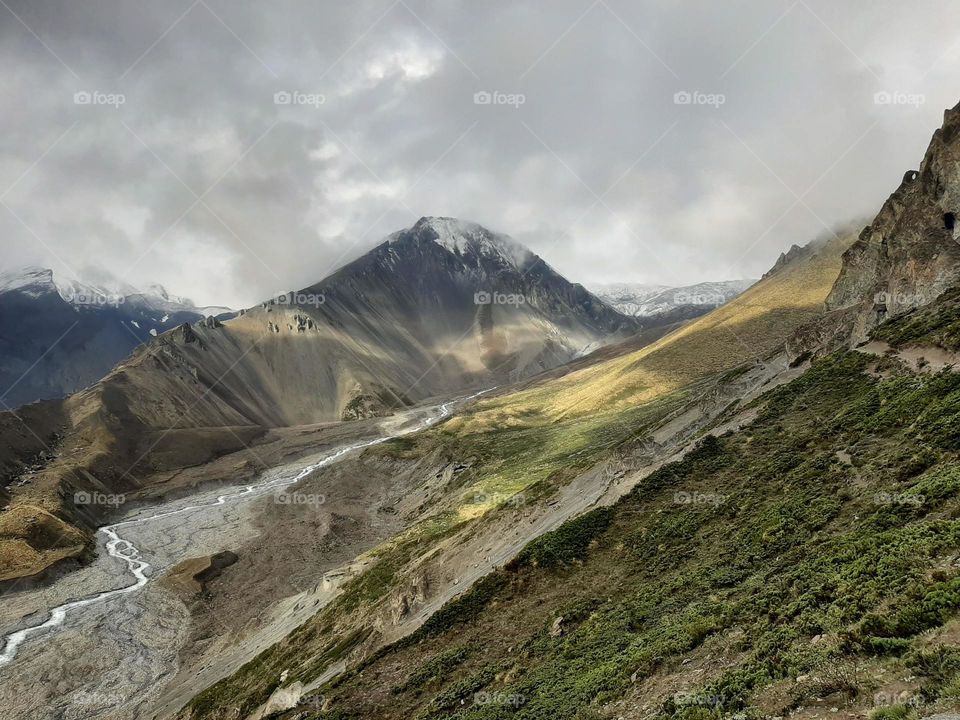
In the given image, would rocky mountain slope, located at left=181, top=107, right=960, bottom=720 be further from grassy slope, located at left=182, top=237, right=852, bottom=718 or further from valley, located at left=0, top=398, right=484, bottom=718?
valley, located at left=0, top=398, right=484, bottom=718

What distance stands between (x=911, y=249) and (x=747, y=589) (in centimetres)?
3492

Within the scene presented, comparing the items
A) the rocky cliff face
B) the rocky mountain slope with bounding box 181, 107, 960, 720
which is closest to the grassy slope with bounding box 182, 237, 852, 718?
the rocky mountain slope with bounding box 181, 107, 960, 720

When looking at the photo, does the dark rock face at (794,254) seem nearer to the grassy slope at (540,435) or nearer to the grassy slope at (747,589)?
the grassy slope at (540,435)

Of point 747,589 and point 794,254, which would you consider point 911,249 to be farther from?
point 794,254

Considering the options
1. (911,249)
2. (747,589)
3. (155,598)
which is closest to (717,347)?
(911,249)

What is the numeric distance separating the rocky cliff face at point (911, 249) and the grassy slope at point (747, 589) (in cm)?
704

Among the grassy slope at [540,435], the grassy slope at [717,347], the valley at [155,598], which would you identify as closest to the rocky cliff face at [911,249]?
the grassy slope at [540,435]

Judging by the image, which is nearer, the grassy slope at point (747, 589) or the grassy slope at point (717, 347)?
the grassy slope at point (747, 589)

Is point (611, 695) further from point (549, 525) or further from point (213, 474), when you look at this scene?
point (213, 474)

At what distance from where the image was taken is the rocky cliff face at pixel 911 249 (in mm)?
37844

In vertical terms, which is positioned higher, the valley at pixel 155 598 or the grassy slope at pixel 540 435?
the valley at pixel 155 598

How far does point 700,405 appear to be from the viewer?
4453 centimetres

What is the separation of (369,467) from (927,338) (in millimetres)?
94844

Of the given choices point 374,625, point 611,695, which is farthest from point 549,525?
point 611,695
